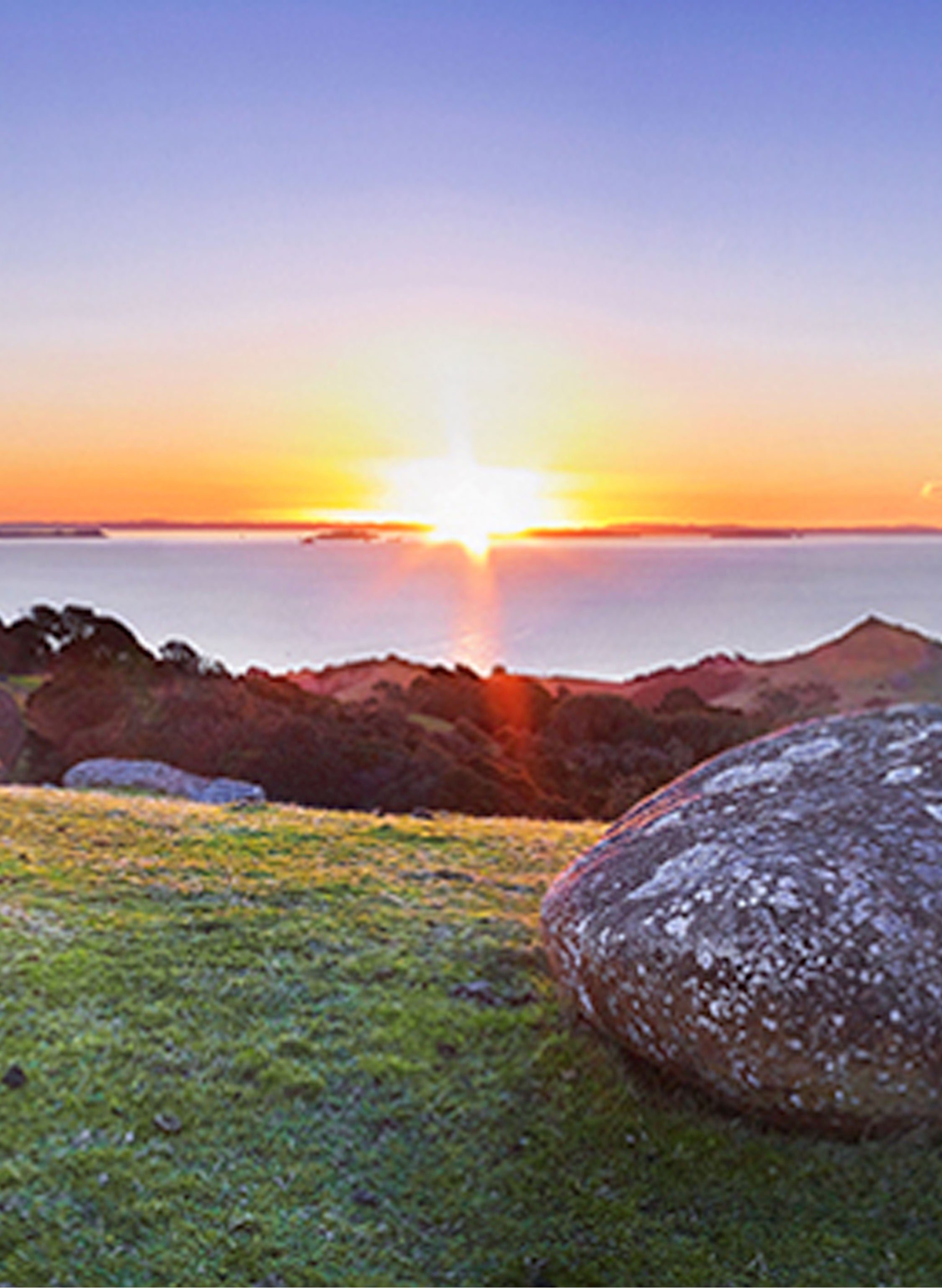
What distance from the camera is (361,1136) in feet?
22.4

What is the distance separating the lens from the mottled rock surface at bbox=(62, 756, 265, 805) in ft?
69.9

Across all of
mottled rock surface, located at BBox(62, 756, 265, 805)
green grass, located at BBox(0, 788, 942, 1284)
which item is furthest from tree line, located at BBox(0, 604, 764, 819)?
green grass, located at BBox(0, 788, 942, 1284)

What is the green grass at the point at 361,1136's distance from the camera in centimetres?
583

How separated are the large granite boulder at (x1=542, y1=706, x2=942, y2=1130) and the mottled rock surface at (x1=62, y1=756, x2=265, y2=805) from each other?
14.1m

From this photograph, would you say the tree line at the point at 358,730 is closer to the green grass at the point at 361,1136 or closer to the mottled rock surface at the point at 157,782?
the mottled rock surface at the point at 157,782

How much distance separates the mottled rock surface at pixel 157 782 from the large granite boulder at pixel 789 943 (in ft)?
46.3

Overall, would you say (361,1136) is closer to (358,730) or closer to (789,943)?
(789,943)

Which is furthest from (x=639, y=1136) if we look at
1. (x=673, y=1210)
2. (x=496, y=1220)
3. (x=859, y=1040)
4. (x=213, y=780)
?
(x=213, y=780)

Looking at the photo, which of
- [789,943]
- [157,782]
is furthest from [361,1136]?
[157,782]

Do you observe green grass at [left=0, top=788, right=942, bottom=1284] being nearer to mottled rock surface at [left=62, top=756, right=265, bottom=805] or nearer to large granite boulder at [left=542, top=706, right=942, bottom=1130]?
large granite boulder at [left=542, top=706, right=942, bottom=1130]

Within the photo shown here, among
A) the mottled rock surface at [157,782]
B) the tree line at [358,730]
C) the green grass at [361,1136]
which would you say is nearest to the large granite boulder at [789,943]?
the green grass at [361,1136]

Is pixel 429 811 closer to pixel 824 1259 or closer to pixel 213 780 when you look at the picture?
pixel 213 780

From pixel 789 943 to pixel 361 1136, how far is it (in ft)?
10.1

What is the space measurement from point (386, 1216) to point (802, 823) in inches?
154
